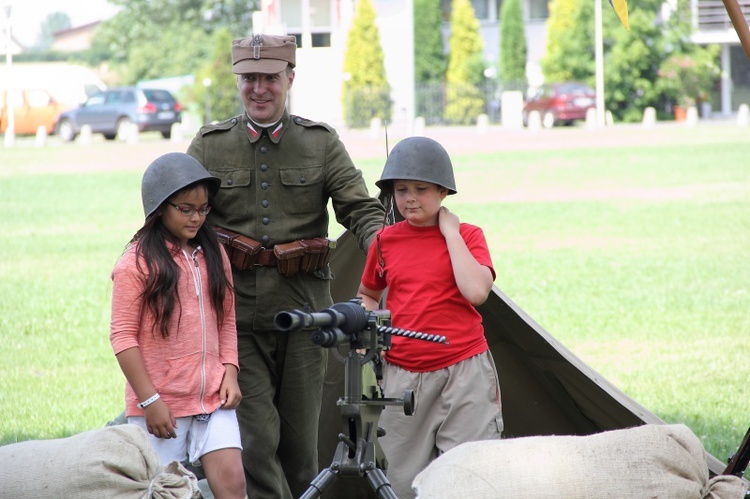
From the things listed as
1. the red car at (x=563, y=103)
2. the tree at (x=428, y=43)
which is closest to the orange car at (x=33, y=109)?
the tree at (x=428, y=43)

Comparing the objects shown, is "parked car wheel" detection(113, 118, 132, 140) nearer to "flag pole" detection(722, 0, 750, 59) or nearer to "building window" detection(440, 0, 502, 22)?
"building window" detection(440, 0, 502, 22)

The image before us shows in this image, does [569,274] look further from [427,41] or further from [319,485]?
[427,41]

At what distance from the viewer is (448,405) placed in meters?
4.14

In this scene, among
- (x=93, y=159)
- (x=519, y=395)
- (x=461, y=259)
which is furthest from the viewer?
(x=93, y=159)

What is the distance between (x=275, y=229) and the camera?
15.5 ft

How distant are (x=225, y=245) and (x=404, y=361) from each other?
37.6 inches

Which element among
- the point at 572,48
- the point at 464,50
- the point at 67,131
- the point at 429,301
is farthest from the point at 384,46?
the point at 429,301

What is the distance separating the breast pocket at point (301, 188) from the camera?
15.6 feet

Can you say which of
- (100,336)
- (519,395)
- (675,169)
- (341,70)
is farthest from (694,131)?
(519,395)

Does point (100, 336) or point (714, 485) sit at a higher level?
point (714, 485)

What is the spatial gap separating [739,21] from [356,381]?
75.4 inches

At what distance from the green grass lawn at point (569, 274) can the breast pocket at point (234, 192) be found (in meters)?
0.59

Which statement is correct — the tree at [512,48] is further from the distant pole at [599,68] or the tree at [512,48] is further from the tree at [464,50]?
the distant pole at [599,68]

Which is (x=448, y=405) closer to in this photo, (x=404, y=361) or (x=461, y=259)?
(x=404, y=361)
